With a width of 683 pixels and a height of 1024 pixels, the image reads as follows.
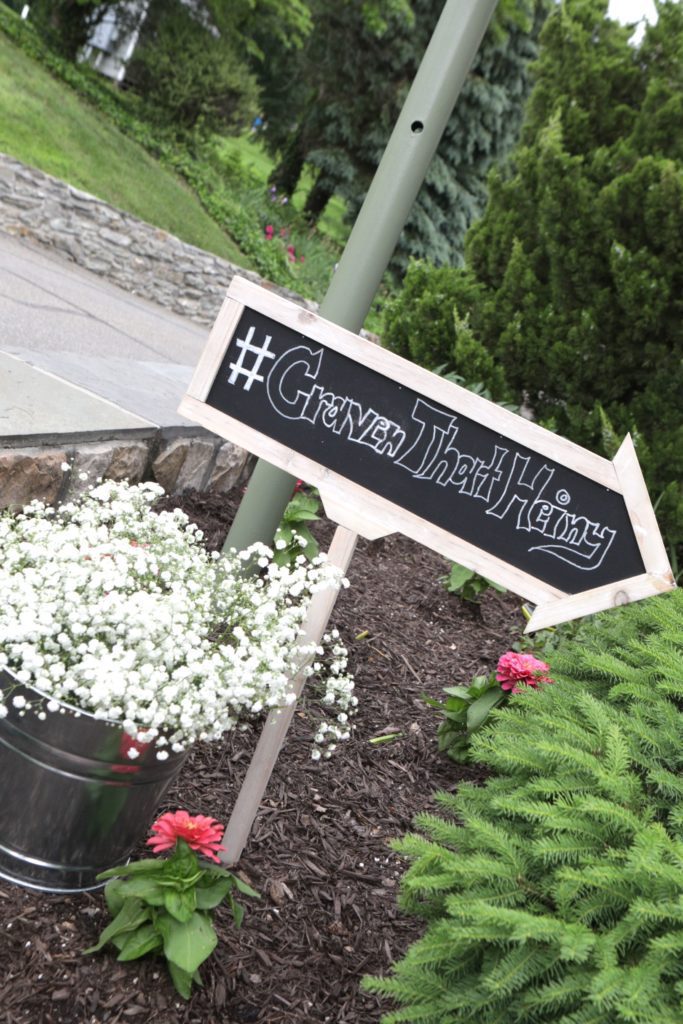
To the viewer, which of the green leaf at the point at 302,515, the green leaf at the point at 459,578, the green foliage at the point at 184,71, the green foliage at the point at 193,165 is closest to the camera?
the green leaf at the point at 302,515

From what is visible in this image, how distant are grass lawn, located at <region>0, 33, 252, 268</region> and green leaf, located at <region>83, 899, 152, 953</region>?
9.30 m

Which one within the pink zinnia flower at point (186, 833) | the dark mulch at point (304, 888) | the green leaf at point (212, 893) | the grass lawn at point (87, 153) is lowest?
the dark mulch at point (304, 888)

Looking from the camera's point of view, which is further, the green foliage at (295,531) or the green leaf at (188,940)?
the green foliage at (295,531)

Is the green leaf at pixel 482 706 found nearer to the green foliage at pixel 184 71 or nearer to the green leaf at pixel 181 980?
the green leaf at pixel 181 980

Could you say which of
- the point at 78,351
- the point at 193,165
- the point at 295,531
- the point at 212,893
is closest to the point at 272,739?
the point at 212,893

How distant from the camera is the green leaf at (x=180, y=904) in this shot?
5.86ft

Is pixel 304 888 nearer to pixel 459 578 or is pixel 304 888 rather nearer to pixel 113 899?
pixel 113 899

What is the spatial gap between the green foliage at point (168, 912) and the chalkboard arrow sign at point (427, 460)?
0.85 m

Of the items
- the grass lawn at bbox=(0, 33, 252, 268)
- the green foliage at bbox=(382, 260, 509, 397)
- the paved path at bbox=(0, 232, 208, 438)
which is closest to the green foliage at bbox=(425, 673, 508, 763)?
the paved path at bbox=(0, 232, 208, 438)

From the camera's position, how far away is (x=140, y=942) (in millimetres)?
1825

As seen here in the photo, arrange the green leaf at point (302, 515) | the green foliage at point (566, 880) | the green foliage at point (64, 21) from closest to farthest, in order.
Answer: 1. the green foliage at point (566, 880)
2. the green leaf at point (302, 515)
3. the green foliage at point (64, 21)

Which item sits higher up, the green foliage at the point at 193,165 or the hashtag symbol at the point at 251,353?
the green foliage at the point at 193,165

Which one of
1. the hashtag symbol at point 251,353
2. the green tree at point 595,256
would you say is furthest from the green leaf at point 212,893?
the green tree at point 595,256

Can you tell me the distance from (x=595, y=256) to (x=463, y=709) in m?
3.23
